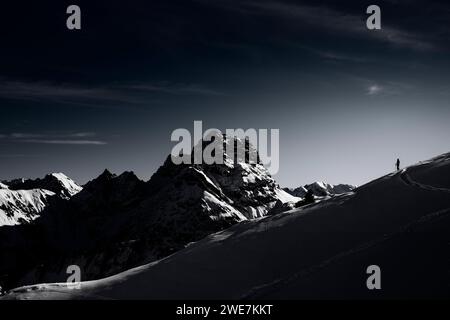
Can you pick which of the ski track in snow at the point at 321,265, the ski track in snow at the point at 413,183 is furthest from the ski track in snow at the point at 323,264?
the ski track in snow at the point at 413,183

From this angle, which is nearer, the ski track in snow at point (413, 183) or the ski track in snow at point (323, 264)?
the ski track in snow at point (323, 264)

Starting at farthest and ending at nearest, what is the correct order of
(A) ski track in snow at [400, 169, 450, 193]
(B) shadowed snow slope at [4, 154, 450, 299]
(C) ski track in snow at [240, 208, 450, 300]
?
(A) ski track in snow at [400, 169, 450, 193]
(C) ski track in snow at [240, 208, 450, 300]
(B) shadowed snow slope at [4, 154, 450, 299]

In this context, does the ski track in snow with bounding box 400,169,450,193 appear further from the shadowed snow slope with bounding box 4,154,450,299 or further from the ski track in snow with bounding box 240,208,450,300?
the ski track in snow with bounding box 240,208,450,300

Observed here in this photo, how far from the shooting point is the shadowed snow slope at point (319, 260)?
68.7 ft

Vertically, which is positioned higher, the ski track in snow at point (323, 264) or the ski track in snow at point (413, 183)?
the ski track in snow at point (413, 183)

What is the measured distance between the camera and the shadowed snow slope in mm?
20953

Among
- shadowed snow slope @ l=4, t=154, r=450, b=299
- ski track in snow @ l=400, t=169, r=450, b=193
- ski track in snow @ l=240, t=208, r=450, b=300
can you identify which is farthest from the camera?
ski track in snow @ l=400, t=169, r=450, b=193

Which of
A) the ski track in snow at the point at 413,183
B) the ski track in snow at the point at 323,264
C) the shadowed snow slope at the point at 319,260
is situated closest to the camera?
the shadowed snow slope at the point at 319,260

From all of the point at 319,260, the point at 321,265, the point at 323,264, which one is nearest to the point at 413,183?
the point at 319,260

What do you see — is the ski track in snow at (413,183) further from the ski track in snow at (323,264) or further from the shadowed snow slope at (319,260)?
the ski track in snow at (323,264)

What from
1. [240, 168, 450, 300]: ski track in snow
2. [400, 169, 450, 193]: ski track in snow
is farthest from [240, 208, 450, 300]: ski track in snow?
[400, 169, 450, 193]: ski track in snow

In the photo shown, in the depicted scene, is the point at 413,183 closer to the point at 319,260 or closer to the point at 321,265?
the point at 319,260

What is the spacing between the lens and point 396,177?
4269cm

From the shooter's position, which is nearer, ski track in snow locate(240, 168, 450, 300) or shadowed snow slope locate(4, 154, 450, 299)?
shadowed snow slope locate(4, 154, 450, 299)
